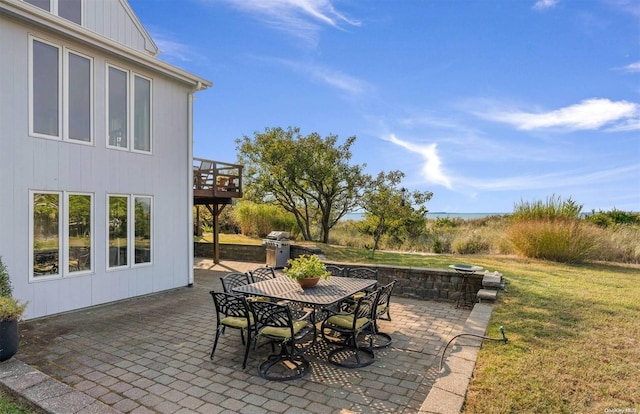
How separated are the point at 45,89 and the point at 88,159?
4.05 feet

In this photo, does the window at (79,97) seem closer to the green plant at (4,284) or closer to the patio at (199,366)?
the green plant at (4,284)

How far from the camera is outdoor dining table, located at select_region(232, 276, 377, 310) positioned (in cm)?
397

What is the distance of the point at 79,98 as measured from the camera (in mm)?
6168

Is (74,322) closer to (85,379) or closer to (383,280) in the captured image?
(85,379)

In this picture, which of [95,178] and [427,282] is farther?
[427,282]

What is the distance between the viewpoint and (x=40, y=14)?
5.32m

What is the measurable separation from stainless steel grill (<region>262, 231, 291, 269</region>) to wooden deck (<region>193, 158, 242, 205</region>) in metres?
1.73

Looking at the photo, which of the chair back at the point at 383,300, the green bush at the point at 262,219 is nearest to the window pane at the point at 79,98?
the chair back at the point at 383,300

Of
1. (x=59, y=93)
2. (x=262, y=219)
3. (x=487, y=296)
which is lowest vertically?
(x=487, y=296)

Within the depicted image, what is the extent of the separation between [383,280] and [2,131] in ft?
23.0

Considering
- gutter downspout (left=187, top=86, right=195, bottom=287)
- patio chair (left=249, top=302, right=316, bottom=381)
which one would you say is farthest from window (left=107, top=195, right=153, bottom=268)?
patio chair (left=249, top=302, right=316, bottom=381)

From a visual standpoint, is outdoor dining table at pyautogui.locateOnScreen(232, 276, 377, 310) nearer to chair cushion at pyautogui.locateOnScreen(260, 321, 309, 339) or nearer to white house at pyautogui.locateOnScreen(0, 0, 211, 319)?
chair cushion at pyautogui.locateOnScreen(260, 321, 309, 339)

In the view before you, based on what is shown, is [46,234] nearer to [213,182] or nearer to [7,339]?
[7,339]

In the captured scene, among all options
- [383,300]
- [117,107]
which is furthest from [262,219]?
[383,300]
